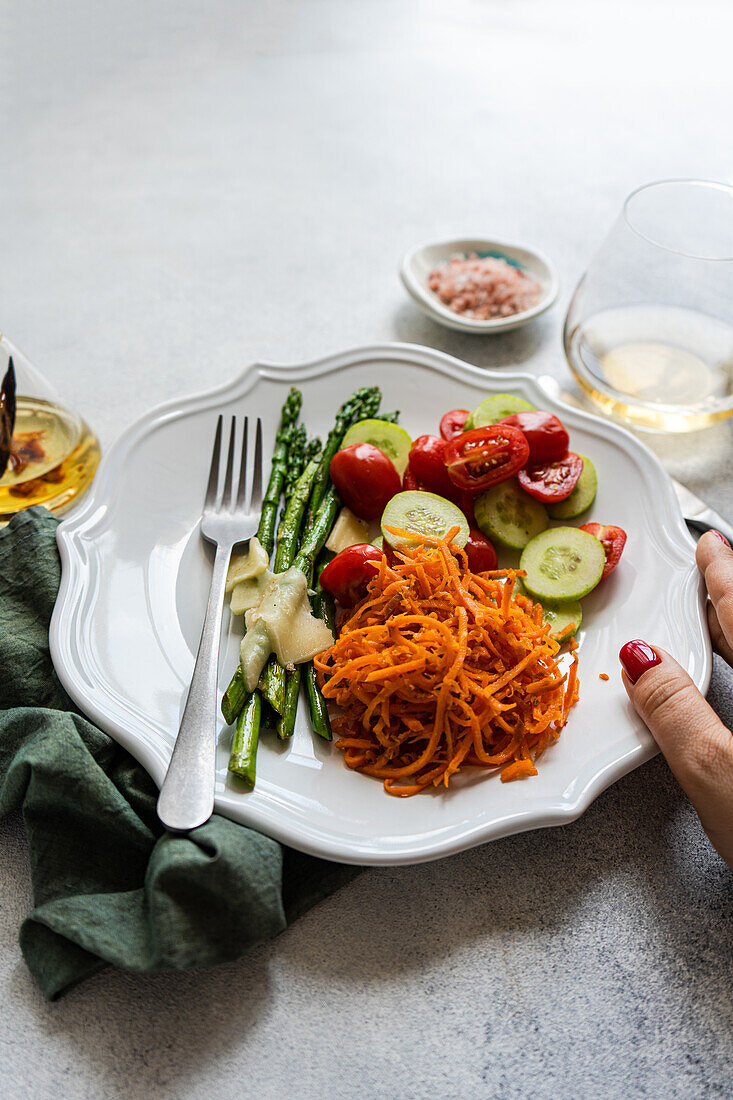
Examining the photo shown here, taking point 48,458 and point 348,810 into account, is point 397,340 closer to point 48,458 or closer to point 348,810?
point 48,458

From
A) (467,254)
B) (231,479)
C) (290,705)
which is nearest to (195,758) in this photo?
(290,705)

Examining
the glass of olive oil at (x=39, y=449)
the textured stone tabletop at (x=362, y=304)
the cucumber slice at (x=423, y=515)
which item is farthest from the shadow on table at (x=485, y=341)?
the glass of olive oil at (x=39, y=449)

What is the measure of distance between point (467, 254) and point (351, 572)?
89.6 inches

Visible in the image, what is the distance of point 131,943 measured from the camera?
6.41 ft

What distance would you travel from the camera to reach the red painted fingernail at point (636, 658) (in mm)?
2330

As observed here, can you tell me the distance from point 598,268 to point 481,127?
113 inches

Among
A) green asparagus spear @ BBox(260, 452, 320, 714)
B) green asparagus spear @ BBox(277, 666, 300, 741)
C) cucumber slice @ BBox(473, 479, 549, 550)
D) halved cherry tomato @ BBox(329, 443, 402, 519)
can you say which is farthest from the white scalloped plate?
halved cherry tomato @ BBox(329, 443, 402, 519)

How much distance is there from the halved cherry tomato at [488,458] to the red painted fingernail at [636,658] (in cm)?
71

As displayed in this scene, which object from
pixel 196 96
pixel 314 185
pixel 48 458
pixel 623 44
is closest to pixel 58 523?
pixel 48 458

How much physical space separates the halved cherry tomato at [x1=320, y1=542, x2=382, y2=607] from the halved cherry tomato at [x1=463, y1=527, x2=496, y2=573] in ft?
1.04

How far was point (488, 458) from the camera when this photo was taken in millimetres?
2764

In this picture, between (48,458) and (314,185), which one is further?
(314,185)

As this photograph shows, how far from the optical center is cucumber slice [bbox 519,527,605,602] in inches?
104

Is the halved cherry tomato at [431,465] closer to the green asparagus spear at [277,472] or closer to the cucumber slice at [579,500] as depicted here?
the cucumber slice at [579,500]
